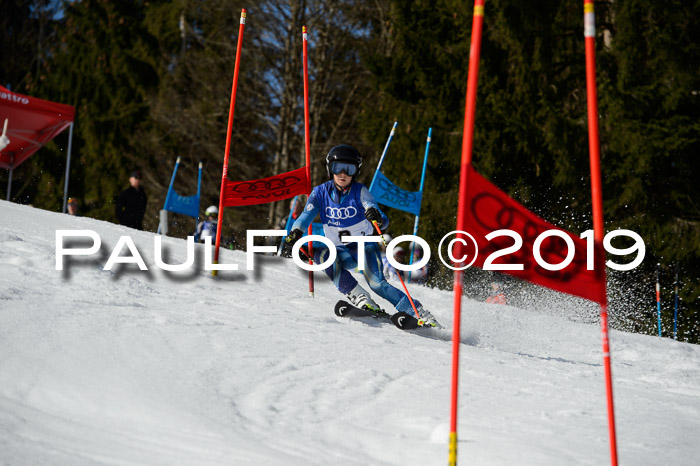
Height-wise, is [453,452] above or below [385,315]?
below

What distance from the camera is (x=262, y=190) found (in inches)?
304

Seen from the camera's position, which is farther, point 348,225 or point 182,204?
point 182,204

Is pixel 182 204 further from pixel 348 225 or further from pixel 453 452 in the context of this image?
pixel 453 452

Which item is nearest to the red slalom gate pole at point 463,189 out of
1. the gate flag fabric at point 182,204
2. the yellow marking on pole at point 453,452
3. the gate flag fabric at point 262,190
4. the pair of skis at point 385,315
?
the yellow marking on pole at point 453,452

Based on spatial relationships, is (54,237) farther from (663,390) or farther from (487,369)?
(663,390)

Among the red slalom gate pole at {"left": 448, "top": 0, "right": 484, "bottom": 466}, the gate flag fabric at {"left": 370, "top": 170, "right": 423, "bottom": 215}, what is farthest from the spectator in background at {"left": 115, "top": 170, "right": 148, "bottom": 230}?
the red slalom gate pole at {"left": 448, "top": 0, "right": 484, "bottom": 466}

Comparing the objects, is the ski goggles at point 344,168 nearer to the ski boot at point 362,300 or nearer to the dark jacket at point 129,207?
the ski boot at point 362,300

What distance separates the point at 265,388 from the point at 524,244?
5.51 ft

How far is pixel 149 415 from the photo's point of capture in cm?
348

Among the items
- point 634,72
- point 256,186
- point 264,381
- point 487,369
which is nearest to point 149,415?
point 264,381

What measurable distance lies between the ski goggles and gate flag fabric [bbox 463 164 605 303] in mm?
3140

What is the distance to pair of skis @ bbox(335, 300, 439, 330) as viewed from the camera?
6219 mm

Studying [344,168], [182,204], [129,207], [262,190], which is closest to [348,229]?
[344,168]

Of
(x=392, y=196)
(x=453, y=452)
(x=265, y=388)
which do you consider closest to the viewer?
(x=453, y=452)
